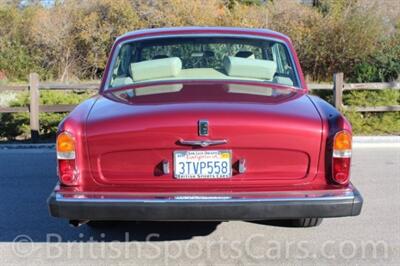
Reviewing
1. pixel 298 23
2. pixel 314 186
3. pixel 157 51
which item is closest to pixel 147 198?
pixel 314 186

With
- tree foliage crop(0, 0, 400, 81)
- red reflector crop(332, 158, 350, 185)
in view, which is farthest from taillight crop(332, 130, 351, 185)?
tree foliage crop(0, 0, 400, 81)

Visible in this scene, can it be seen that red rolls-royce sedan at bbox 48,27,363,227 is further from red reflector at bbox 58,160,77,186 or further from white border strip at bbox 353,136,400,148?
white border strip at bbox 353,136,400,148

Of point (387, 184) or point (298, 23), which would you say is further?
point (298, 23)

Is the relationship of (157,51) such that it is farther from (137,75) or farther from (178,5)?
(178,5)

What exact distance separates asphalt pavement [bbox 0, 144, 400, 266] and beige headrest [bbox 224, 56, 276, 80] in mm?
1339

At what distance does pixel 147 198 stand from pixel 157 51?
195 cm

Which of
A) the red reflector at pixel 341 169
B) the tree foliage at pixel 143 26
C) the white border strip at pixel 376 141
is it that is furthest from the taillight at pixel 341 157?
the tree foliage at pixel 143 26

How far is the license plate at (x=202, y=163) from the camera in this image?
4.13 meters

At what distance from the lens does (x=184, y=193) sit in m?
4.13

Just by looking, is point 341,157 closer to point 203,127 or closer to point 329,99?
point 203,127

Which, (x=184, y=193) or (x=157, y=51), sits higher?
(x=157, y=51)

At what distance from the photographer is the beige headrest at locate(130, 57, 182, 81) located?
16.9 feet

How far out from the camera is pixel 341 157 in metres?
4.20

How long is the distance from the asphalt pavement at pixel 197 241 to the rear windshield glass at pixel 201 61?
1.29 meters
